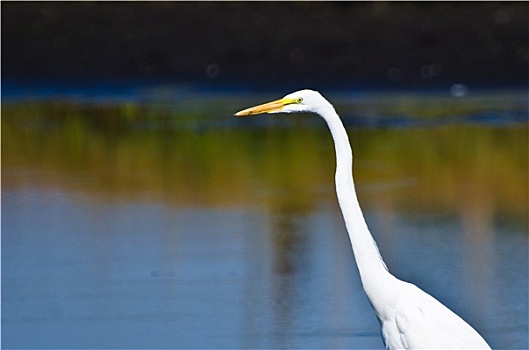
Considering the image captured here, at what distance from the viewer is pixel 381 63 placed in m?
15.5

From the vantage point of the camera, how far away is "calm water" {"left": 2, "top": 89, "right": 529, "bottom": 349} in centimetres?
632

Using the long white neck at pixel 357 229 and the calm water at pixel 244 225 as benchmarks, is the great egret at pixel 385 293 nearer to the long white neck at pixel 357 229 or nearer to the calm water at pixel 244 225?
the long white neck at pixel 357 229

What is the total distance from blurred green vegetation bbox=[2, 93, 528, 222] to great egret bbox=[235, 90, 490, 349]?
363 cm

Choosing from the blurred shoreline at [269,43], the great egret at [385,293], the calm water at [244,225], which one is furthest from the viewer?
the blurred shoreline at [269,43]

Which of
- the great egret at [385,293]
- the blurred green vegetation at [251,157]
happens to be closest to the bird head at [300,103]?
the great egret at [385,293]

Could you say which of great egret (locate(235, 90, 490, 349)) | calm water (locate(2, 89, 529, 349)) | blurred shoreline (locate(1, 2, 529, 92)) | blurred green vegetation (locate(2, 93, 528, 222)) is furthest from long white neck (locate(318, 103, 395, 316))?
blurred shoreline (locate(1, 2, 529, 92))

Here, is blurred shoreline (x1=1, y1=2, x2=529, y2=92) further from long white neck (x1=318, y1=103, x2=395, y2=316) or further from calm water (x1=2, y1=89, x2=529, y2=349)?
long white neck (x1=318, y1=103, x2=395, y2=316)

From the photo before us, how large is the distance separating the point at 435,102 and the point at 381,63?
1295 millimetres

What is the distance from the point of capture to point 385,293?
500cm

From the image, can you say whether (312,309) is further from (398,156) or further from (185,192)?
(398,156)

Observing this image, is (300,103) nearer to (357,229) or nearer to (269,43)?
(357,229)

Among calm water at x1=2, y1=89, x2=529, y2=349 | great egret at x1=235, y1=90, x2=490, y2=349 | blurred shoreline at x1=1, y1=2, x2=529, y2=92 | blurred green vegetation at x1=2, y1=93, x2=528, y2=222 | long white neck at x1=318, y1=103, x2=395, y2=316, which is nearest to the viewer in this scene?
great egret at x1=235, y1=90, x2=490, y2=349

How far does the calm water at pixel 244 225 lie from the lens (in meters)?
6.32

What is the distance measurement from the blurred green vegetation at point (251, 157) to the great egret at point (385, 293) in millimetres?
3631
